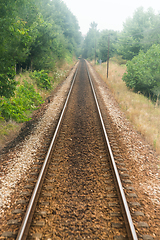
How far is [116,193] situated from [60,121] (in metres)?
4.51

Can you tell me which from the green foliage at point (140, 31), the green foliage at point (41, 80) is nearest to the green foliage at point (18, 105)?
the green foliage at point (41, 80)

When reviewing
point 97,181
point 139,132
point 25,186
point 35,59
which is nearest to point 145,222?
point 97,181

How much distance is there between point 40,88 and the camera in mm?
13258

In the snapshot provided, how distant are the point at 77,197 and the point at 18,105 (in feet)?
21.0

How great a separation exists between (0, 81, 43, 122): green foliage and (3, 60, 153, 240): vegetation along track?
2640 mm

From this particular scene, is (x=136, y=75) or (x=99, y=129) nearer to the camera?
(x=99, y=129)

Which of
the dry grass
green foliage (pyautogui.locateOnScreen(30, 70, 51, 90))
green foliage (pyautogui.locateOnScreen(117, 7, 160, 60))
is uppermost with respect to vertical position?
green foliage (pyautogui.locateOnScreen(117, 7, 160, 60))

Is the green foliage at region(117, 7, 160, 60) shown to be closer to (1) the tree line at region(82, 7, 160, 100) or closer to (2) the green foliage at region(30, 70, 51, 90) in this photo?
(1) the tree line at region(82, 7, 160, 100)

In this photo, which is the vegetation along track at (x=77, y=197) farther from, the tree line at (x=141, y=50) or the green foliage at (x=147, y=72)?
the green foliage at (x=147, y=72)

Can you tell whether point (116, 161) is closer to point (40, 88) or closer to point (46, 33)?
point (40, 88)

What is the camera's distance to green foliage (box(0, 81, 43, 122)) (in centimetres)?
716

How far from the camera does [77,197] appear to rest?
12.4 feet

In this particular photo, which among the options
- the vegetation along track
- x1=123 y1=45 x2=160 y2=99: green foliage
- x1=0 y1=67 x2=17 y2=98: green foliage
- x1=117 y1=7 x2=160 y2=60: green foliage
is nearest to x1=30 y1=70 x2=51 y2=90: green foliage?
x1=0 y1=67 x2=17 y2=98: green foliage

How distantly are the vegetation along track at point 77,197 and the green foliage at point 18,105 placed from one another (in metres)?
2.64
